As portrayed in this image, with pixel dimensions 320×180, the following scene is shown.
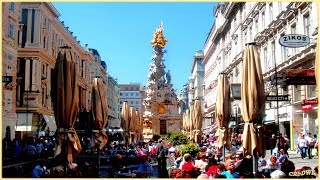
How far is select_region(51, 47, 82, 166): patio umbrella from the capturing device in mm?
11578

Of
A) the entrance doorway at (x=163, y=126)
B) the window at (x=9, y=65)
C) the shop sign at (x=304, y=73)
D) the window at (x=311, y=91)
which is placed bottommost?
the entrance doorway at (x=163, y=126)

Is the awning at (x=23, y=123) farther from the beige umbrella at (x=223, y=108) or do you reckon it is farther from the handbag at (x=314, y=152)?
the handbag at (x=314, y=152)

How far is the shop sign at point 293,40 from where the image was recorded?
61.4 feet

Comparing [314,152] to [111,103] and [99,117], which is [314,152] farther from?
[111,103]

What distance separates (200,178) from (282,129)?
2316 cm

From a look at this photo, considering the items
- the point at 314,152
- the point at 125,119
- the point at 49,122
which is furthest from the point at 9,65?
the point at 314,152

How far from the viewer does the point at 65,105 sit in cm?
1159

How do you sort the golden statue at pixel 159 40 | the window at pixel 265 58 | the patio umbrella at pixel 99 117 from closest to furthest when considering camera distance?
1. the patio umbrella at pixel 99 117
2. the window at pixel 265 58
3. the golden statue at pixel 159 40

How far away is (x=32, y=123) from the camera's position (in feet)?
140

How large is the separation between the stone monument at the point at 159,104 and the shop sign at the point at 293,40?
49.4 metres

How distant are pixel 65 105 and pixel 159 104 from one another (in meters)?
57.6

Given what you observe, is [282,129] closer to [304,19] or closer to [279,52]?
[279,52]

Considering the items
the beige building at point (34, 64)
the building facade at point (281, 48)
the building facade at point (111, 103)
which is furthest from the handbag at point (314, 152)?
the building facade at point (111, 103)

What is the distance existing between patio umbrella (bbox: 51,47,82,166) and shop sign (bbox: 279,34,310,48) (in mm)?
10531
